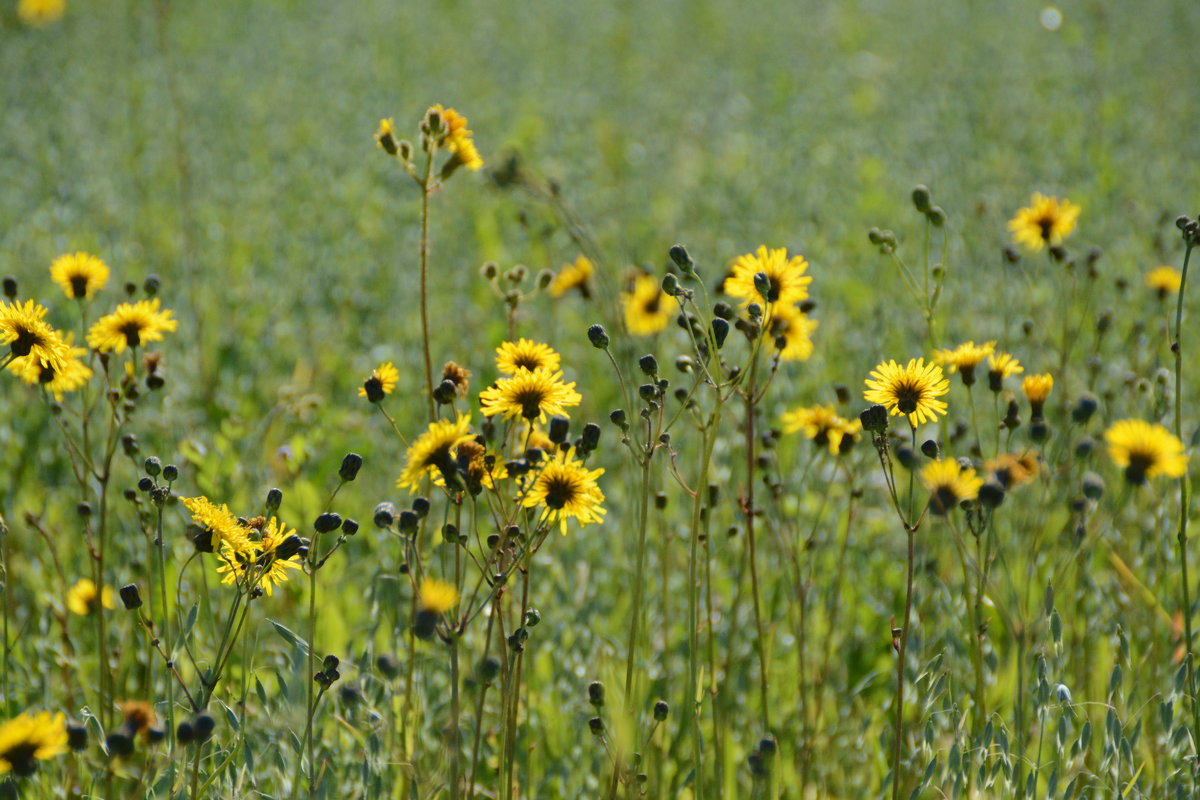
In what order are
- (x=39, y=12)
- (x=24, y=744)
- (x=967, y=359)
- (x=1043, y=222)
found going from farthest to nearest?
1. (x=39, y=12)
2. (x=1043, y=222)
3. (x=967, y=359)
4. (x=24, y=744)

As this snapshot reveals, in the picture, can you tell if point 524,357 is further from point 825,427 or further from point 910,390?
point 825,427

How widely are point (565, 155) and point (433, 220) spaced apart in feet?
3.64

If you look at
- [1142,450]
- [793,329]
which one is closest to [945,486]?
[1142,450]

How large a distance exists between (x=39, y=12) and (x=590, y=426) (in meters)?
5.81

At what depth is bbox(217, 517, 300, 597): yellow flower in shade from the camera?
1.35 m

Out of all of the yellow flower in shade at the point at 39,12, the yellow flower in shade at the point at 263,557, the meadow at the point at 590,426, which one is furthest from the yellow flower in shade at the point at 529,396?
the yellow flower in shade at the point at 39,12

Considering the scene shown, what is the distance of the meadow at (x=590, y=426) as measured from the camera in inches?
57.2

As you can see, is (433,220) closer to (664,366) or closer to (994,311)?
(664,366)

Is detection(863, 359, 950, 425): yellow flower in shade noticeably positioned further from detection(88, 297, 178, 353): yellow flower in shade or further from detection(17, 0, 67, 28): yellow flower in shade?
detection(17, 0, 67, 28): yellow flower in shade

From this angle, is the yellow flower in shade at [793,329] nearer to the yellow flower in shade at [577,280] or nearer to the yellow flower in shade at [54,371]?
the yellow flower in shade at [577,280]

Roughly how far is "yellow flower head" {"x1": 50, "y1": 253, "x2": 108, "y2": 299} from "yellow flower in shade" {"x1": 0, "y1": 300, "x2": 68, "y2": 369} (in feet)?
0.96

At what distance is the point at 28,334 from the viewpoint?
4.77 ft

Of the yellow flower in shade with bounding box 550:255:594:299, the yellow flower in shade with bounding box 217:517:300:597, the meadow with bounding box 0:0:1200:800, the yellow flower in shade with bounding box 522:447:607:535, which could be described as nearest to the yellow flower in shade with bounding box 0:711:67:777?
the meadow with bounding box 0:0:1200:800

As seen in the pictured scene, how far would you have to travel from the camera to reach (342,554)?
7.35 feet
